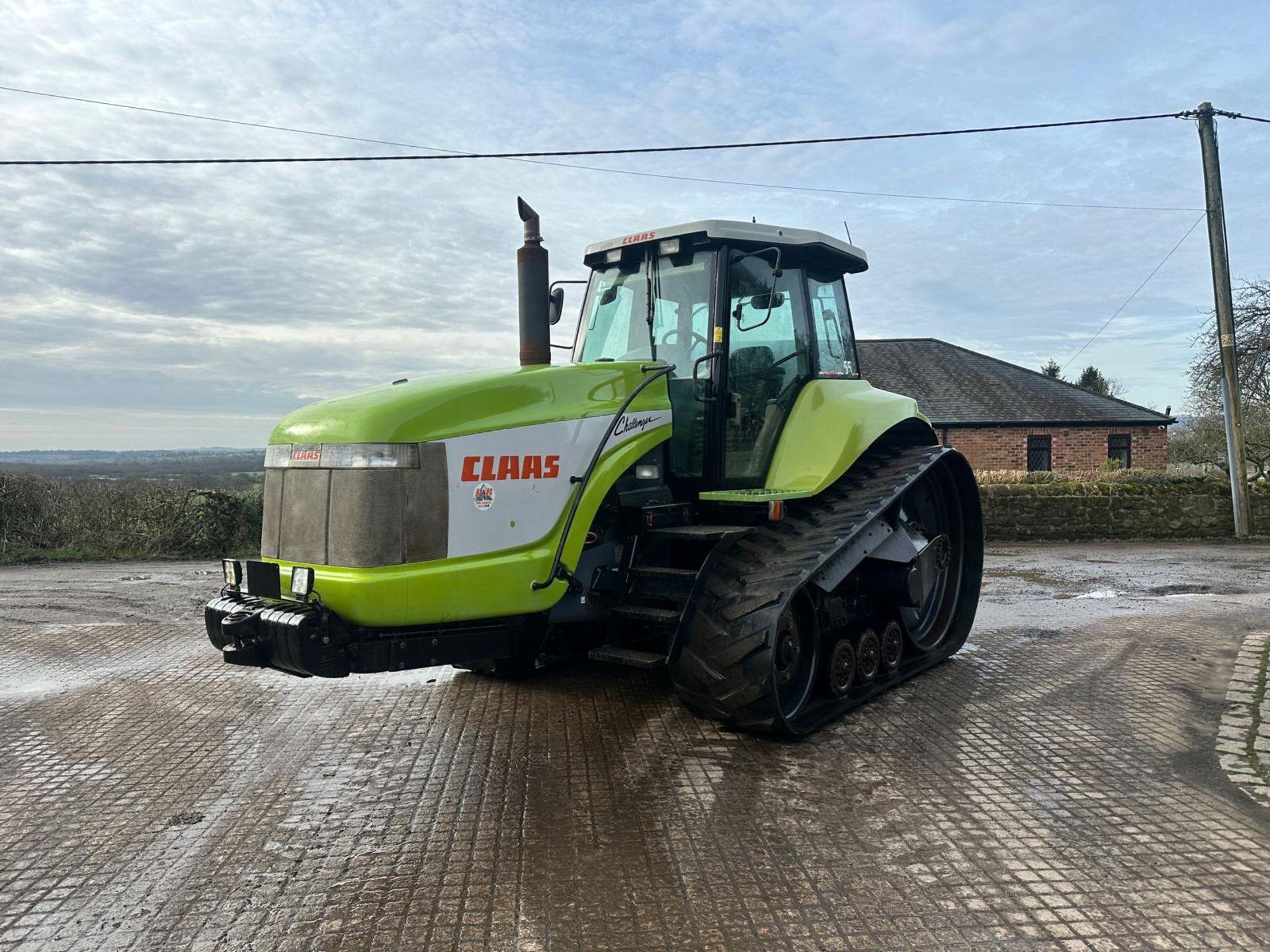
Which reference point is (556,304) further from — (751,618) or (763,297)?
(751,618)

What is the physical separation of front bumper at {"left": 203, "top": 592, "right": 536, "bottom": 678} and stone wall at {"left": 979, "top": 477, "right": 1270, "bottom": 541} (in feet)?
44.1

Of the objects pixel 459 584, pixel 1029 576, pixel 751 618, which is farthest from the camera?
pixel 1029 576

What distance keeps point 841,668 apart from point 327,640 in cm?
303

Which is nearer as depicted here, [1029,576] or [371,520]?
[371,520]

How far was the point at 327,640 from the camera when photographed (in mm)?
3980

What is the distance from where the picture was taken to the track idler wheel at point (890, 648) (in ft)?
20.0

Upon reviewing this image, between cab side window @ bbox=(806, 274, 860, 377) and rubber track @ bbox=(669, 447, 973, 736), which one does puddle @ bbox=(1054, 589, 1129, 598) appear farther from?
rubber track @ bbox=(669, 447, 973, 736)

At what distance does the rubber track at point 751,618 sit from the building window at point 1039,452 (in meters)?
21.2

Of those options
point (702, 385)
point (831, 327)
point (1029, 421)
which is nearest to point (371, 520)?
point (702, 385)

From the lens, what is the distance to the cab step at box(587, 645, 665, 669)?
15.7 ft

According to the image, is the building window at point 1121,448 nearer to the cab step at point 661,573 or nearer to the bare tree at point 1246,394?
the bare tree at point 1246,394

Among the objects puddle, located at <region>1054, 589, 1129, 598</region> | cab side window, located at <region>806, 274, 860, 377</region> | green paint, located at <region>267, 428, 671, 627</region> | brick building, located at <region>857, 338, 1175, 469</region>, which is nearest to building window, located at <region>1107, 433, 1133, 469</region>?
brick building, located at <region>857, 338, 1175, 469</region>

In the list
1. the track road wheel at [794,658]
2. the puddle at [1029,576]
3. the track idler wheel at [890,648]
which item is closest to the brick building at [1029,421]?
the puddle at [1029,576]

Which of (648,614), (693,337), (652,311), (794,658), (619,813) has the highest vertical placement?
(652,311)
